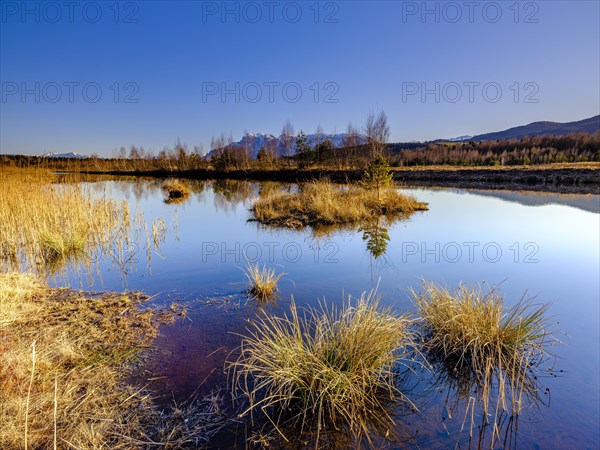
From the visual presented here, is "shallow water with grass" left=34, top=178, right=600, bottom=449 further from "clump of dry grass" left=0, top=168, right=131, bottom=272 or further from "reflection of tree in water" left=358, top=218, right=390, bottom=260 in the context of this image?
"clump of dry grass" left=0, top=168, right=131, bottom=272

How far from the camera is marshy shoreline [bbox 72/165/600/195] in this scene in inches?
931

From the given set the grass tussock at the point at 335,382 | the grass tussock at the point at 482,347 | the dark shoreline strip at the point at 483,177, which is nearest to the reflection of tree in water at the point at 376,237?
the grass tussock at the point at 482,347

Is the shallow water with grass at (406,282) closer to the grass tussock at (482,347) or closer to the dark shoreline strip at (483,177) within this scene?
the grass tussock at (482,347)

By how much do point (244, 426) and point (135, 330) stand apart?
7.51 ft

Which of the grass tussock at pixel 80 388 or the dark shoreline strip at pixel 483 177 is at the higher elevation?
the dark shoreline strip at pixel 483 177

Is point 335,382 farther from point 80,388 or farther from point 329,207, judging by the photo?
point 329,207

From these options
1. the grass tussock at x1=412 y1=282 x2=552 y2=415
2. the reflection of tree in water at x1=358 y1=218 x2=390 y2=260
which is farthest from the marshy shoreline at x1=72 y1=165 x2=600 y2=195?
the grass tussock at x1=412 y1=282 x2=552 y2=415

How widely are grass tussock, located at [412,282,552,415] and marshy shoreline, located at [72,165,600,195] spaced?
16349 millimetres

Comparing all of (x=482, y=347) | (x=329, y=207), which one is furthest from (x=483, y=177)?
(x=482, y=347)

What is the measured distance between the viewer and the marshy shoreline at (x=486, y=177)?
2366 cm

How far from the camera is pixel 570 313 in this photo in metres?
5.02

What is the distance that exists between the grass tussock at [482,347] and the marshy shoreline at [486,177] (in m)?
16.3

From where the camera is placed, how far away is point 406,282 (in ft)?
20.7

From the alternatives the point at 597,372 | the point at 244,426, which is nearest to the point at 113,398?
the point at 244,426
